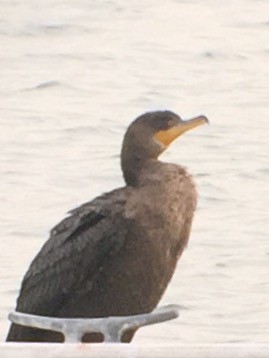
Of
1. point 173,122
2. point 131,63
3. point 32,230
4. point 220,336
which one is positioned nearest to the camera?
point 173,122

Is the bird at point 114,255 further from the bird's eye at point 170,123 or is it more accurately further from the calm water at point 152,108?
the calm water at point 152,108

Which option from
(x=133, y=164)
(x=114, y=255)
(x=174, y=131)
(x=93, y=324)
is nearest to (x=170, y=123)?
(x=174, y=131)

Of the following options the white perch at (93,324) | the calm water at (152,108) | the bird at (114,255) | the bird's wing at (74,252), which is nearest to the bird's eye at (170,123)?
the bird at (114,255)

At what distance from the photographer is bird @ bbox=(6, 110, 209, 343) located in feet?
Result: 24.3

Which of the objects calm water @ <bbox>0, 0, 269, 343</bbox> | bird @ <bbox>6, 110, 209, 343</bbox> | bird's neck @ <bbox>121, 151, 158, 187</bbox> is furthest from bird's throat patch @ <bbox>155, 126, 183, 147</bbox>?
calm water @ <bbox>0, 0, 269, 343</bbox>

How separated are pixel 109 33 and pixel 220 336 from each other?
6.86 m

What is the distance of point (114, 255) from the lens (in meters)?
7.52

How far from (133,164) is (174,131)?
0.97 ft

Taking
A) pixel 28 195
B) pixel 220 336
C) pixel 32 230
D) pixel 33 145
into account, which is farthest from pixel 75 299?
pixel 33 145

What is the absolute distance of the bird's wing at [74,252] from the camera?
7.47 metres

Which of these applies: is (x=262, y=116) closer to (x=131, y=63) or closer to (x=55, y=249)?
(x=131, y=63)

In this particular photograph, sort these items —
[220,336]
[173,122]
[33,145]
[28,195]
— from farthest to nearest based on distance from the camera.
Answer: [33,145], [28,195], [220,336], [173,122]

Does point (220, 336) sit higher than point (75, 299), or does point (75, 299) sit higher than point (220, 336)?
point (75, 299)

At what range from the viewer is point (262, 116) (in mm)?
15430
